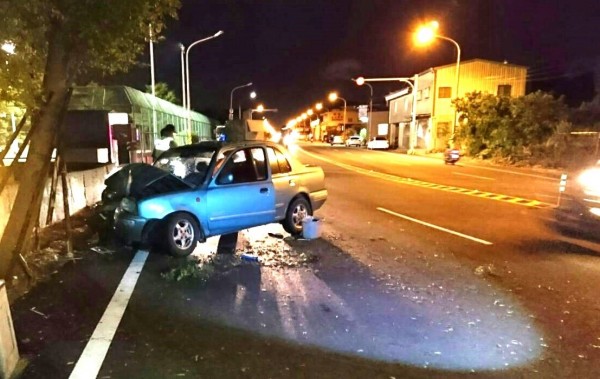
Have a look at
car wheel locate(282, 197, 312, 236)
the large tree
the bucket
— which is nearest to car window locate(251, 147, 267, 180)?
car wheel locate(282, 197, 312, 236)

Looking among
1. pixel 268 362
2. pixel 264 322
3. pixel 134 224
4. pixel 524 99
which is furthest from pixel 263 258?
pixel 524 99

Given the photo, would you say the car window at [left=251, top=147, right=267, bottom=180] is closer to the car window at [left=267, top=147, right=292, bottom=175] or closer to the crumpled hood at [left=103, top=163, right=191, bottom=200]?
the car window at [left=267, top=147, right=292, bottom=175]

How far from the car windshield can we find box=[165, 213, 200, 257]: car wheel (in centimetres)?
107

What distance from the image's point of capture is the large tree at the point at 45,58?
6.72 meters

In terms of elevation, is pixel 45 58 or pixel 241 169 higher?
pixel 45 58

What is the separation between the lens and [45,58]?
26.8ft

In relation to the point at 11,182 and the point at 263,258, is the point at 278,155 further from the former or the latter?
the point at 11,182

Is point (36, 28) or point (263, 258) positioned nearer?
point (36, 28)

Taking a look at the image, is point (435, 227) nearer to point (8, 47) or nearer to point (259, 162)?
point (259, 162)

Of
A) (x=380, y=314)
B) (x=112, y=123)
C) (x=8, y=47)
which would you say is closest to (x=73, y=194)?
(x=8, y=47)

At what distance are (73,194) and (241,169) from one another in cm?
498

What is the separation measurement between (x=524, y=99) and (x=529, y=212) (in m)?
21.8

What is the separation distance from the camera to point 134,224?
25.0ft

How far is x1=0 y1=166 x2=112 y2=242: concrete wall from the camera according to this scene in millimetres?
8529
